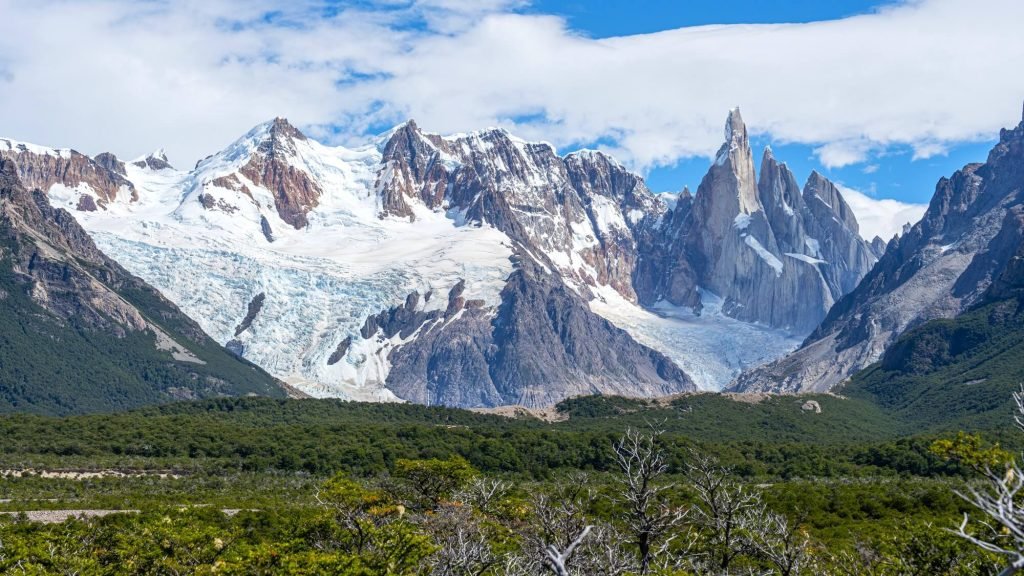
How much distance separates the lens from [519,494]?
101 metres

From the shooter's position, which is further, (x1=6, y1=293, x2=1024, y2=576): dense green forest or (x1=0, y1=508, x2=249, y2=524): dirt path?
(x1=0, y1=508, x2=249, y2=524): dirt path

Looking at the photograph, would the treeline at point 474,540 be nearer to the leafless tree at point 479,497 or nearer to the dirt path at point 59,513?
the leafless tree at point 479,497

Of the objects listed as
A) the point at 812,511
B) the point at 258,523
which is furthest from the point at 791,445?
the point at 258,523

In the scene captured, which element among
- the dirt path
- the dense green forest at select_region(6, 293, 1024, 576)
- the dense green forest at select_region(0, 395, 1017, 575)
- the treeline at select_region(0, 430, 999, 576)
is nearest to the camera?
the treeline at select_region(0, 430, 999, 576)

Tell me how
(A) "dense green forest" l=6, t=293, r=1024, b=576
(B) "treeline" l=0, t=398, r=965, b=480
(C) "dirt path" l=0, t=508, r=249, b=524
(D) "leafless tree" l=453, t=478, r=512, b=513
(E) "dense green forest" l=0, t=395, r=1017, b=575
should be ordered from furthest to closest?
(B) "treeline" l=0, t=398, r=965, b=480 < (C) "dirt path" l=0, t=508, r=249, b=524 < (D) "leafless tree" l=453, t=478, r=512, b=513 < (E) "dense green forest" l=0, t=395, r=1017, b=575 < (A) "dense green forest" l=6, t=293, r=1024, b=576

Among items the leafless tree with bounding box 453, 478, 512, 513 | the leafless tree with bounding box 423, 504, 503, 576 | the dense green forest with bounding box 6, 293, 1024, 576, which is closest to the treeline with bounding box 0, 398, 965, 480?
the dense green forest with bounding box 6, 293, 1024, 576

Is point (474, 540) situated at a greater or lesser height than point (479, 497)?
greater

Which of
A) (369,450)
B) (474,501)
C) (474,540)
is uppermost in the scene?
(474,540)

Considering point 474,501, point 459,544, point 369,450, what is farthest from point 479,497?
point 369,450

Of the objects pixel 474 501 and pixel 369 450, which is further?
pixel 369 450

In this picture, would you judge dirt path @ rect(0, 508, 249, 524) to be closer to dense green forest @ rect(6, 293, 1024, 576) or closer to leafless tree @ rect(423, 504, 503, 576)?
dense green forest @ rect(6, 293, 1024, 576)

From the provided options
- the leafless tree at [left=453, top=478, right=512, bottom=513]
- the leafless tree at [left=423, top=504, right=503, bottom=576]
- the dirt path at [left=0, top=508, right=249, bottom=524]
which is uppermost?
the leafless tree at [left=423, top=504, right=503, bottom=576]

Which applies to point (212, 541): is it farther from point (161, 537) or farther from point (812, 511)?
point (812, 511)

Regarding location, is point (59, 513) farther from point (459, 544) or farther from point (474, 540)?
point (459, 544)
